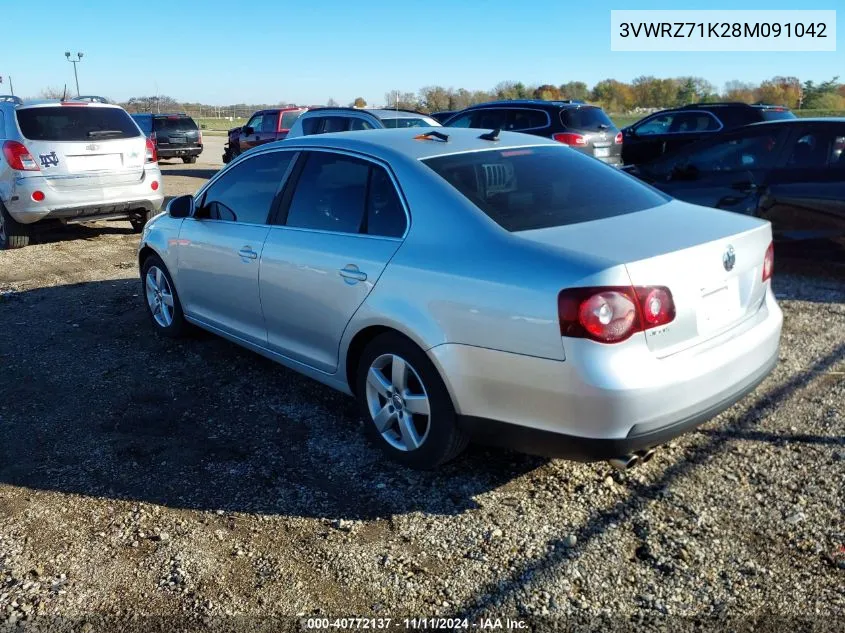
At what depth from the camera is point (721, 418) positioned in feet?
13.8

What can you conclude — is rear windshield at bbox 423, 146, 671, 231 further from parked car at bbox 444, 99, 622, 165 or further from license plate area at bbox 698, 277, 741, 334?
parked car at bbox 444, 99, 622, 165

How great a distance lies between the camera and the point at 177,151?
23.9 m

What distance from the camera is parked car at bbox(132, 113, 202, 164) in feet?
77.6

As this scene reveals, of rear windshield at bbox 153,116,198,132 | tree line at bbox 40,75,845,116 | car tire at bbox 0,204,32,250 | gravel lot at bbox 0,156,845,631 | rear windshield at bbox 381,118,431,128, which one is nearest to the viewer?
gravel lot at bbox 0,156,845,631

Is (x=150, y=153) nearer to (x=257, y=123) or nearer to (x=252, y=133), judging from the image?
(x=252, y=133)


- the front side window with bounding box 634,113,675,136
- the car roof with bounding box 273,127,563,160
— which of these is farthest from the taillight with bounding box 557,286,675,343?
the front side window with bounding box 634,113,675,136

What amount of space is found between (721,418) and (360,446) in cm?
201

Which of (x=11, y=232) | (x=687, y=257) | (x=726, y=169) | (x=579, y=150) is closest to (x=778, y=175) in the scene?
A: (x=726, y=169)

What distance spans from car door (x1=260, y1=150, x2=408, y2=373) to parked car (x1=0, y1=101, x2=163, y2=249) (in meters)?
5.98

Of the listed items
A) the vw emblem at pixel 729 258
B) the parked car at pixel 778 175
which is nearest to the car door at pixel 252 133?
the parked car at pixel 778 175

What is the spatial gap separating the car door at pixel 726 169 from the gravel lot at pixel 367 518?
9.01ft

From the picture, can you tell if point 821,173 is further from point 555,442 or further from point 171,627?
point 171,627

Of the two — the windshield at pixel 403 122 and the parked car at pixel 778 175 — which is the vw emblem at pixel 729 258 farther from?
the windshield at pixel 403 122

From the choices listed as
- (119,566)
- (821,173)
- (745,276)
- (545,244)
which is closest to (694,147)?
(821,173)
